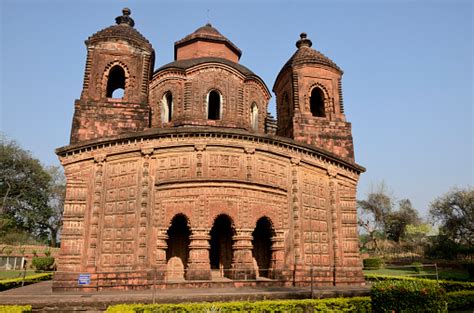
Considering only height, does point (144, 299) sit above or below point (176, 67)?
below

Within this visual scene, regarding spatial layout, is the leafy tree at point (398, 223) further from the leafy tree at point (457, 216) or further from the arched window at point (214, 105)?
the arched window at point (214, 105)

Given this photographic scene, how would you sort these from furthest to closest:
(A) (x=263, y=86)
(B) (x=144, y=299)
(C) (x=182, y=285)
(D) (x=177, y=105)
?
(A) (x=263, y=86) < (D) (x=177, y=105) < (C) (x=182, y=285) < (B) (x=144, y=299)

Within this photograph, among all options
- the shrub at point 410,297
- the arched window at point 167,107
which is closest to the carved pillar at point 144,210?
the arched window at point 167,107

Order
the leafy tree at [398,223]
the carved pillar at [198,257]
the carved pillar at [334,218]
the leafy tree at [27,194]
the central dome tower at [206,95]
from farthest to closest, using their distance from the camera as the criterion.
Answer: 1. the leafy tree at [398,223]
2. the leafy tree at [27,194]
3. the central dome tower at [206,95]
4. the carved pillar at [334,218]
5. the carved pillar at [198,257]

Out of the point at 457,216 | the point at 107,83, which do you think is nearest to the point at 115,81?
the point at 107,83

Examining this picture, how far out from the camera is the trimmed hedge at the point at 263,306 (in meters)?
7.88

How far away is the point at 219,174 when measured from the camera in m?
12.6

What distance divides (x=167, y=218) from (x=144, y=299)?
3.53 m

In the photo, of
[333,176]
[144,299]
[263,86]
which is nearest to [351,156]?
[333,176]

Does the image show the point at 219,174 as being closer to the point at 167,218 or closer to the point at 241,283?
the point at 167,218

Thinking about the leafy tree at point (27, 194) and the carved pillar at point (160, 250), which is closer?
the carved pillar at point (160, 250)

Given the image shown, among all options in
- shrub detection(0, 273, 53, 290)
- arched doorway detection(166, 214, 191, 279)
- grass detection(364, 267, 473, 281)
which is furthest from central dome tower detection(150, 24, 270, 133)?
grass detection(364, 267, 473, 281)

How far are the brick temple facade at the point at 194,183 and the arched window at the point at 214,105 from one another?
6 cm

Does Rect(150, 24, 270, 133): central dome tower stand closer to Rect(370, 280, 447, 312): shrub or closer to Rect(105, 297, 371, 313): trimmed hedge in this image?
Rect(105, 297, 371, 313): trimmed hedge
